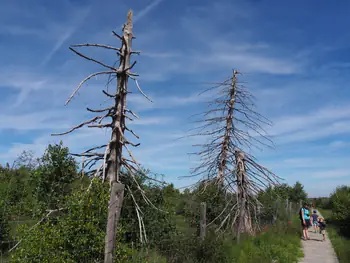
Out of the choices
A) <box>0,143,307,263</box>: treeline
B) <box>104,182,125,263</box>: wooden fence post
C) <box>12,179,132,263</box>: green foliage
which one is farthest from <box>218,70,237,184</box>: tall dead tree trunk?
<box>104,182,125,263</box>: wooden fence post

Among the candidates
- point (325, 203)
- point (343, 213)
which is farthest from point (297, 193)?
point (343, 213)

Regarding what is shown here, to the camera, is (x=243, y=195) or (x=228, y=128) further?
(x=228, y=128)

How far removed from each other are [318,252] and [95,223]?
994 centimetres

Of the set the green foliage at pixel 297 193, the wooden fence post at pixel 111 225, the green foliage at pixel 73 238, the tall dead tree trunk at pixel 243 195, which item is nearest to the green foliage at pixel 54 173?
the green foliage at pixel 73 238

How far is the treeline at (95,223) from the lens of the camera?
598 centimetres

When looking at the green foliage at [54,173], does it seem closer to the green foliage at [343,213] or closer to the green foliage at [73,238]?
the green foliage at [73,238]

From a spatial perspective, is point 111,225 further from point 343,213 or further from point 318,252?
point 343,213

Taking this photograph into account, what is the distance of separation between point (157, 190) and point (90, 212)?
185 inches

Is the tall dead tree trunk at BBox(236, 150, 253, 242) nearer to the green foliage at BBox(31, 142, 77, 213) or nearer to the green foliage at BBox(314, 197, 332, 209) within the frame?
the green foliage at BBox(31, 142, 77, 213)

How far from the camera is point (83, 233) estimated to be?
613cm

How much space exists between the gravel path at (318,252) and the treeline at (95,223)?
53cm

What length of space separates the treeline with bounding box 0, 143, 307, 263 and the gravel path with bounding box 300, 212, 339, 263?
1.75 feet

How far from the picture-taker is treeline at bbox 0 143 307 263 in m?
5.98

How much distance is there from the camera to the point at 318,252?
13055mm
